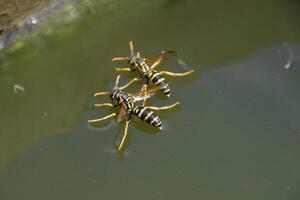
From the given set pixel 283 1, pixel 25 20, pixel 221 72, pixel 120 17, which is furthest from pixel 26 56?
pixel 283 1

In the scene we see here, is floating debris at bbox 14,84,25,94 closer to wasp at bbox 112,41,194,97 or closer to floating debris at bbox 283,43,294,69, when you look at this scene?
wasp at bbox 112,41,194,97

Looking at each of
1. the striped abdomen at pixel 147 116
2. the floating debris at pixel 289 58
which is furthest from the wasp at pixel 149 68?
the floating debris at pixel 289 58

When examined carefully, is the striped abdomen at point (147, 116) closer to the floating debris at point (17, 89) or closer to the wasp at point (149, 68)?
the wasp at point (149, 68)

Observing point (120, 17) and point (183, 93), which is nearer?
point (183, 93)

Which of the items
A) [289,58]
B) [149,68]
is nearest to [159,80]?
[149,68]

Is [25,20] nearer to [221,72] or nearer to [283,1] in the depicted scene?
[221,72]

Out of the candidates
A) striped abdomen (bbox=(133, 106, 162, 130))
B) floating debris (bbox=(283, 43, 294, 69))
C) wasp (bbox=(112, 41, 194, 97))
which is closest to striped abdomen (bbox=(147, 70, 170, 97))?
wasp (bbox=(112, 41, 194, 97))
